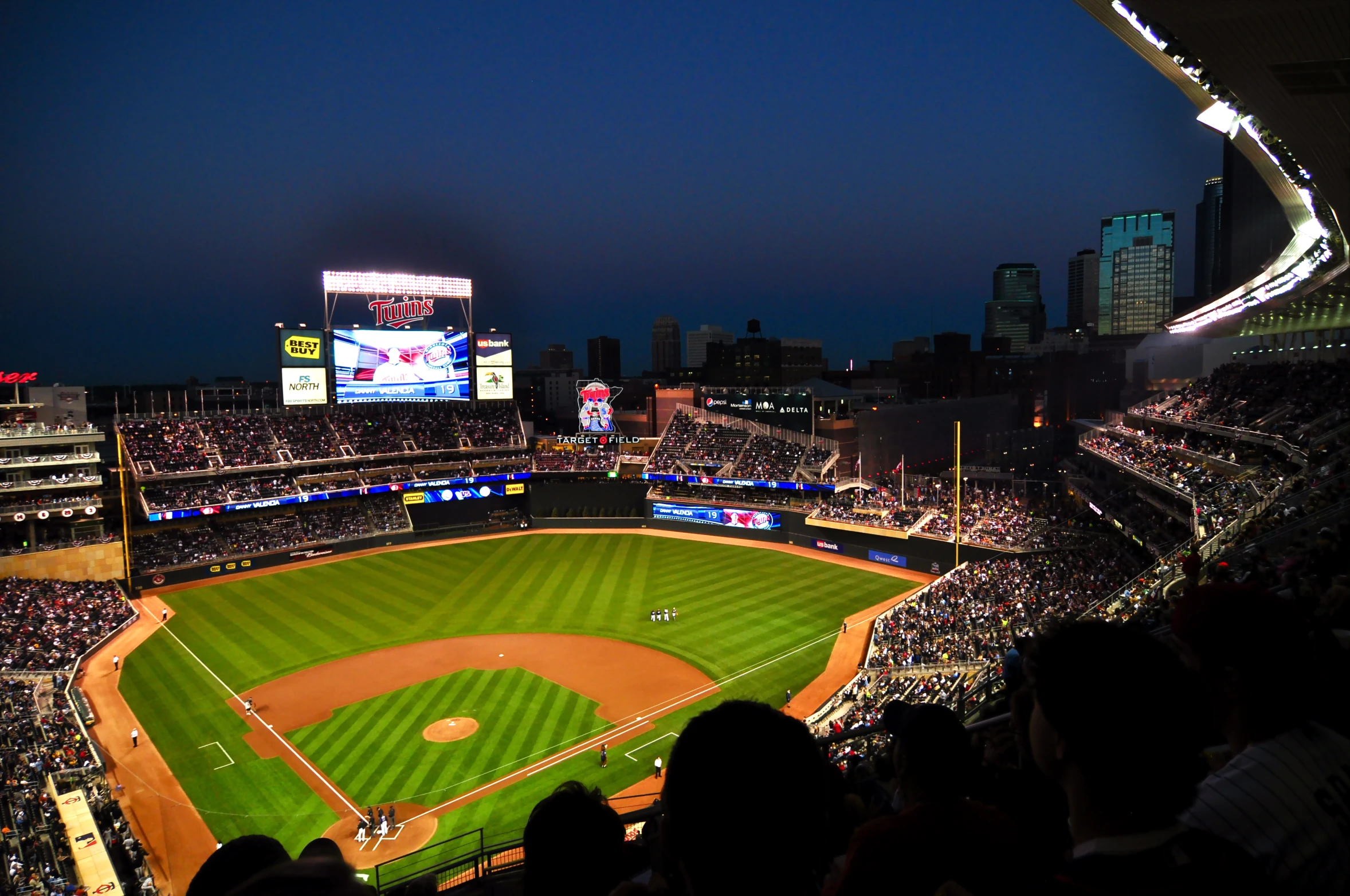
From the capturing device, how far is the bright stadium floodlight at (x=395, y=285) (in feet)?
159

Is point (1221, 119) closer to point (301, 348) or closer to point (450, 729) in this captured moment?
point (450, 729)

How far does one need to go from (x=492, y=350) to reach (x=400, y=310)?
6.80 meters

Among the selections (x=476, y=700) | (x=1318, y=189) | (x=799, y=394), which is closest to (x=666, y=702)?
(x=476, y=700)

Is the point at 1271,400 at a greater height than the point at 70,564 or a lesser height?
greater

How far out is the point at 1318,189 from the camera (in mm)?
11758

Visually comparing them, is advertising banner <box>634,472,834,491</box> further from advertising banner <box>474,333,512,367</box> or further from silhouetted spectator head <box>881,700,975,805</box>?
silhouetted spectator head <box>881,700,975,805</box>

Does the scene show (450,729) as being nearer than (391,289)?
Yes

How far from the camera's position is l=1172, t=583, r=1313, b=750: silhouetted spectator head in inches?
91.7

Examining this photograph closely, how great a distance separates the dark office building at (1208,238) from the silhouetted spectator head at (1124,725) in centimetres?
12694

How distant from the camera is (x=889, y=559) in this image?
35594 millimetres

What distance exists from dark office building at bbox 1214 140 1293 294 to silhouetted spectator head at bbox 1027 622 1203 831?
36697 mm

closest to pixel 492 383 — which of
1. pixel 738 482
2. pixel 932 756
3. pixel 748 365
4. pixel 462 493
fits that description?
pixel 462 493

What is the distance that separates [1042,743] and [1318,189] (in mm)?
14498

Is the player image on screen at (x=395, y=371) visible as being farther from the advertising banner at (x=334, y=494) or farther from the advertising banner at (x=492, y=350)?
the advertising banner at (x=334, y=494)
